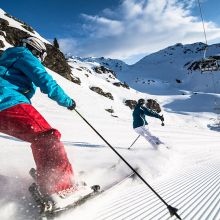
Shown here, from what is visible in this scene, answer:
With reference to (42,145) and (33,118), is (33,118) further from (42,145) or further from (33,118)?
(42,145)

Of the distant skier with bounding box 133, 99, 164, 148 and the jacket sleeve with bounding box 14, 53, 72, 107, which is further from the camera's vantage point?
the distant skier with bounding box 133, 99, 164, 148

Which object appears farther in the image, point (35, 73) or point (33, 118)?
point (33, 118)

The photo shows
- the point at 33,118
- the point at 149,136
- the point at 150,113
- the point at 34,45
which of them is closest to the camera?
the point at 33,118

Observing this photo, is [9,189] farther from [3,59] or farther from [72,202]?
[3,59]

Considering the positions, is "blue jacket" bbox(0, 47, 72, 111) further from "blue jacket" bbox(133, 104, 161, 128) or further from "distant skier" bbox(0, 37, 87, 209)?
"blue jacket" bbox(133, 104, 161, 128)

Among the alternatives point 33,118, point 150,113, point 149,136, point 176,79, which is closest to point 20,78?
point 33,118

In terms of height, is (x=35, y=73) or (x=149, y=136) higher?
(x=35, y=73)

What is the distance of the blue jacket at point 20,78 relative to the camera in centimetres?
384

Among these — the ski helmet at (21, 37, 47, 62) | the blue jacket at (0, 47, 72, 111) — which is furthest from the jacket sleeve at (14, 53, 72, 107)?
the ski helmet at (21, 37, 47, 62)

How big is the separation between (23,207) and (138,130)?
7714 millimetres

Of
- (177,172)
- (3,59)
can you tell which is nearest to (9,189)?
(3,59)

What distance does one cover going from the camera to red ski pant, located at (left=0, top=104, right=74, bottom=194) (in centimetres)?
377

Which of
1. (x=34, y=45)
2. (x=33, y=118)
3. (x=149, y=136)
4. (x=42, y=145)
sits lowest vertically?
(x=149, y=136)

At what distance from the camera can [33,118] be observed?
3979mm
